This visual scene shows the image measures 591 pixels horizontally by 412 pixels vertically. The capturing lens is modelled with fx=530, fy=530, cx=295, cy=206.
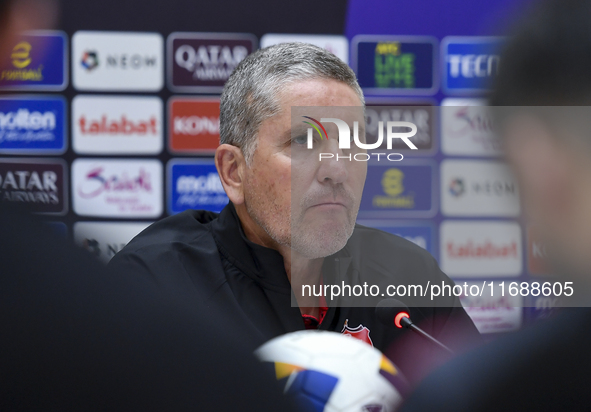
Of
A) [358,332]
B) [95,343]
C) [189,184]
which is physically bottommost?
[358,332]

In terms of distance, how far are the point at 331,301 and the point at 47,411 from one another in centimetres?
90

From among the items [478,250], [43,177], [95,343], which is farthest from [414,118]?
[95,343]

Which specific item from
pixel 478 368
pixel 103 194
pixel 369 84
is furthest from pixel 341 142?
pixel 103 194

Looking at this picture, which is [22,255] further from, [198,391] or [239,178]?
[239,178]

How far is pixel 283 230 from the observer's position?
1.05 metres

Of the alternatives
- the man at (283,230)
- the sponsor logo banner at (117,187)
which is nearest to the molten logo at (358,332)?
the man at (283,230)

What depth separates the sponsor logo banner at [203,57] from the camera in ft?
7.06

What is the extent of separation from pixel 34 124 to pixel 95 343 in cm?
216

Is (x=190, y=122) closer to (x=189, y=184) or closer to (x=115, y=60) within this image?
(x=189, y=184)

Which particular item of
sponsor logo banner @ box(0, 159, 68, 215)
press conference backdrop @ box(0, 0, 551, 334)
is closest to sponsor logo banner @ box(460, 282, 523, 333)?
press conference backdrop @ box(0, 0, 551, 334)

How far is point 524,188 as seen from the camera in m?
0.35

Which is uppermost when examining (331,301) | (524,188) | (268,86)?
(268,86)

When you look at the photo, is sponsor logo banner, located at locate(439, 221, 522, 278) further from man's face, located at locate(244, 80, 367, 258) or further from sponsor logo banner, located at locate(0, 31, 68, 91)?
sponsor logo banner, located at locate(0, 31, 68, 91)

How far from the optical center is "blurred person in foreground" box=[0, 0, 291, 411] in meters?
0.21
